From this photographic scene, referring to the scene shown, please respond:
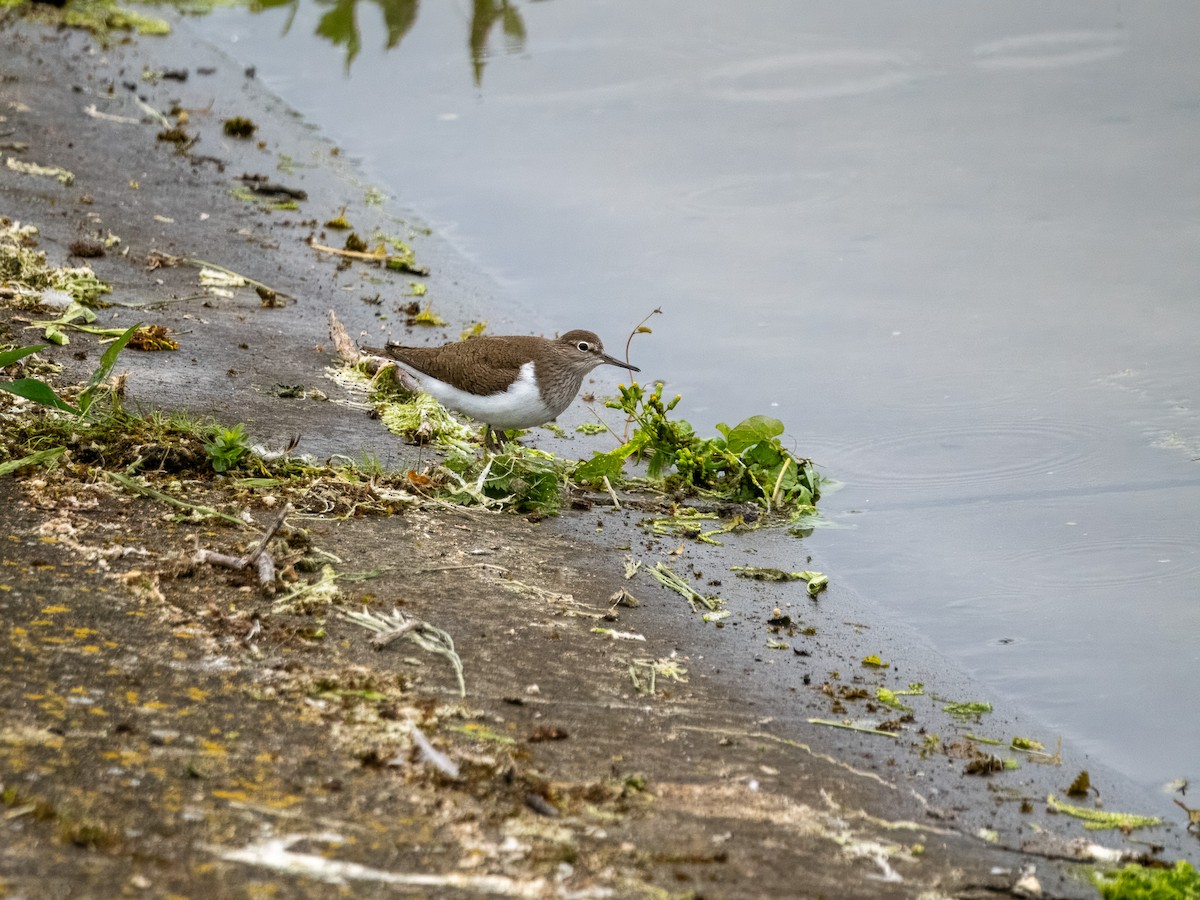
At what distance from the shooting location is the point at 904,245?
35.8ft

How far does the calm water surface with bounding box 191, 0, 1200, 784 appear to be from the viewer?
23.6 feet

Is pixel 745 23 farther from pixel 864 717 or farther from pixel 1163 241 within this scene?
pixel 864 717

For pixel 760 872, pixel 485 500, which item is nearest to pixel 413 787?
pixel 760 872

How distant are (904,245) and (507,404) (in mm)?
4729

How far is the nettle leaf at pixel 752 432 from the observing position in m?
7.76

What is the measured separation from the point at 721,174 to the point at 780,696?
751 cm

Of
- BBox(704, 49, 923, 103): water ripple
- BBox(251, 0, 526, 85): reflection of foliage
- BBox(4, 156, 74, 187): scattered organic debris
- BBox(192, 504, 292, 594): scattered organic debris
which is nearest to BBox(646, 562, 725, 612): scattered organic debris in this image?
BBox(192, 504, 292, 594): scattered organic debris

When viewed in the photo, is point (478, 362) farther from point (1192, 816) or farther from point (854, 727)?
point (1192, 816)

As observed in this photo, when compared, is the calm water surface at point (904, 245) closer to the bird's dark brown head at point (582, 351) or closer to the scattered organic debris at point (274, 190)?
the scattered organic debris at point (274, 190)

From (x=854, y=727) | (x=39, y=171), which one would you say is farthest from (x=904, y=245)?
(x=39, y=171)

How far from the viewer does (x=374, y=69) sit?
15.3 metres

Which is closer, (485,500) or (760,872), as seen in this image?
(760,872)

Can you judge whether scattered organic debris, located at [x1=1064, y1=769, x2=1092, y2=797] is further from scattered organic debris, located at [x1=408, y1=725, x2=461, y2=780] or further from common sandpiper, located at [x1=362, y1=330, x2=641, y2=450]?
common sandpiper, located at [x1=362, y1=330, x2=641, y2=450]

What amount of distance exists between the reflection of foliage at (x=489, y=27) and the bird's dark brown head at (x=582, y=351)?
741cm
